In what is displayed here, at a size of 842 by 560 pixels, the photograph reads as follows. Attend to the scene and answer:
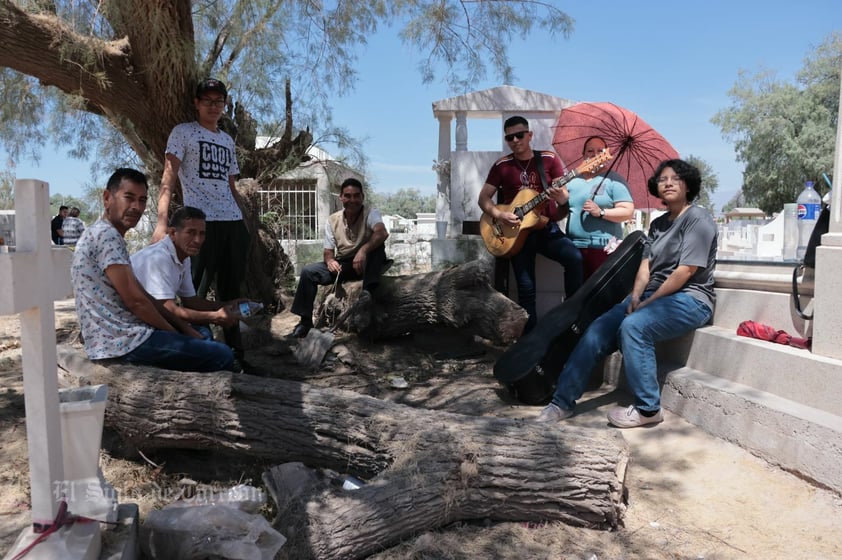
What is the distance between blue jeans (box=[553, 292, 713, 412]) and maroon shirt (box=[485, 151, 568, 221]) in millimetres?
1305

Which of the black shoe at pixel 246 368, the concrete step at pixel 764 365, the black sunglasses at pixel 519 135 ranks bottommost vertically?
the black shoe at pixel 246 368

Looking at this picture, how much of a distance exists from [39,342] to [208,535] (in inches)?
37.7

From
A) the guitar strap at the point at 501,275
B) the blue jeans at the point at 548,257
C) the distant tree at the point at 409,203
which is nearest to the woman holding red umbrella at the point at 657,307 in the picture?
the blue jeans at the point at 548,257

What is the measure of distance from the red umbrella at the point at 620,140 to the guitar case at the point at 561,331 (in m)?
1.19

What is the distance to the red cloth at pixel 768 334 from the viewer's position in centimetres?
340

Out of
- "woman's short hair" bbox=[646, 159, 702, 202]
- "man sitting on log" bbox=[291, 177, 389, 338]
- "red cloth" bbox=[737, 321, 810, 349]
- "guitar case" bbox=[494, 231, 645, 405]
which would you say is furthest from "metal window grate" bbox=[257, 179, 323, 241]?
"red cloth" bbox=[737, 321, 810, 349]

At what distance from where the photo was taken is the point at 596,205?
16.0ft

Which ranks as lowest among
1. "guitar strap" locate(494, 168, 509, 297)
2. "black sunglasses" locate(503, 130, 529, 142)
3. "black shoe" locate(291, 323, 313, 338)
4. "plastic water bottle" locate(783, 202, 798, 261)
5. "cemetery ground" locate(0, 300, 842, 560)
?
"cemetery ground" locate(0, 300, 842, 560)

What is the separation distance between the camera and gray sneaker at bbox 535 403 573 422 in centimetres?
370

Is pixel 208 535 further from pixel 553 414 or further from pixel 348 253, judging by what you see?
pixel 348 253

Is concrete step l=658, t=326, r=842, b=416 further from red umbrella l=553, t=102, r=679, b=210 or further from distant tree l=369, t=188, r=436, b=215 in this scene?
distant tree l=369, t=188, r=436, b=215

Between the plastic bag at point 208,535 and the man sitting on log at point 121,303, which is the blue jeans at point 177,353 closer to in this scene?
the man sitting on log at point 121,303

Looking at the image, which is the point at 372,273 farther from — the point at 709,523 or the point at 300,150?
the point at 709,523

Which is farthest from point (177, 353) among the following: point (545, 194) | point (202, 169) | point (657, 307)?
point (545, 194)
